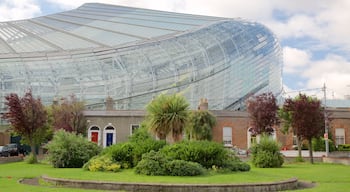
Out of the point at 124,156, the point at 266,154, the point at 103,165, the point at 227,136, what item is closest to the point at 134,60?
the point at 227,136

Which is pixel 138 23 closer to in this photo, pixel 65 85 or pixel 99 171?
pixel 65 85

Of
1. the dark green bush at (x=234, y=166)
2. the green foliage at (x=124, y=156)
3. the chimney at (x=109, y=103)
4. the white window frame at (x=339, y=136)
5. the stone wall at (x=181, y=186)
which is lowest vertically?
the stone wall at (x=181, y=186)

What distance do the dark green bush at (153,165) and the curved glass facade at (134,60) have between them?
27.8 metres

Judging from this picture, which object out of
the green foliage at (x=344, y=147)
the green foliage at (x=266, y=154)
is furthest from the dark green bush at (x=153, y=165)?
the green foliage at (x=344, y=147)

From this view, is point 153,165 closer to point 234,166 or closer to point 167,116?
point 234,166

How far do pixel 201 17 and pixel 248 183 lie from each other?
4817 cm

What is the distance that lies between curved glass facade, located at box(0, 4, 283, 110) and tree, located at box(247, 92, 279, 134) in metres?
12.8

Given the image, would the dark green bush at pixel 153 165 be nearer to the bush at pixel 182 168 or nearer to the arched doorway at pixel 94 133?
the bush at pixel 182 168

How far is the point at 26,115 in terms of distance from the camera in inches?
1281

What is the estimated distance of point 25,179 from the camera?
798 inches

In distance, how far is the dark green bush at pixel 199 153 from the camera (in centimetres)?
2086

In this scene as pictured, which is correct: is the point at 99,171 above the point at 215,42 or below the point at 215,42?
below

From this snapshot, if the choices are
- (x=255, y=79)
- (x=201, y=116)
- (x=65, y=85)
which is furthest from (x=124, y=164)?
(x=255, y=79)

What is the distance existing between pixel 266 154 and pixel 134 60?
2354 cm
